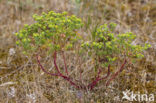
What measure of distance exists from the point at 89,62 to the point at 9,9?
2.20 meters

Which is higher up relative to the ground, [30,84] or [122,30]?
[122,30]

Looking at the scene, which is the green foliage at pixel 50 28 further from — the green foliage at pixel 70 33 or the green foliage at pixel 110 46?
the green foliage at pixel 110 46

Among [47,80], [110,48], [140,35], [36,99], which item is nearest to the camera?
[110,48]

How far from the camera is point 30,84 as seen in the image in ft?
7.88

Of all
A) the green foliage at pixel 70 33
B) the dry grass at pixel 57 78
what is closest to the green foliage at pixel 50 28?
the green foliage at pixel 70 33

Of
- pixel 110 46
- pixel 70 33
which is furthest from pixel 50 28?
pixel 110 46

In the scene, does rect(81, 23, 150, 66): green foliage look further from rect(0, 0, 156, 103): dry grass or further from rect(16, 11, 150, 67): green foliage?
rect(0, 0, 156, 103): dry grass

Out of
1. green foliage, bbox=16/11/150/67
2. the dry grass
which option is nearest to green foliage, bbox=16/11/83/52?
green foliage, bbox=16/11/150/67

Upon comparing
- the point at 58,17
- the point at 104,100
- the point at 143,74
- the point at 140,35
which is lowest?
the point at 104,100

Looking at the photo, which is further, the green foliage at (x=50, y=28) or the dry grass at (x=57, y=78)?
the dry grass at (x=57, y=78)

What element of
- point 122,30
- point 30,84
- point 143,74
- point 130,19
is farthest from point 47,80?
point 130,19

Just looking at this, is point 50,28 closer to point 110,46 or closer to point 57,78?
point 110,46

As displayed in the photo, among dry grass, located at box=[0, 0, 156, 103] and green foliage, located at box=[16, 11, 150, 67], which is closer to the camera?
green foliage, located at box=[16, 11, 150, 67]

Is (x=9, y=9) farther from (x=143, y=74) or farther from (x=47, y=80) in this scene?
(x=143, y=74)
